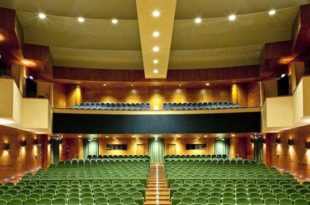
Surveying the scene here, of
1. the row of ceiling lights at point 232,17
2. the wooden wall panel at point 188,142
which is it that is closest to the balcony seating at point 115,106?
the wooden wall panel at point 188,142

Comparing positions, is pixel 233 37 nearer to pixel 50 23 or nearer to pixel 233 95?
pixel 233 95

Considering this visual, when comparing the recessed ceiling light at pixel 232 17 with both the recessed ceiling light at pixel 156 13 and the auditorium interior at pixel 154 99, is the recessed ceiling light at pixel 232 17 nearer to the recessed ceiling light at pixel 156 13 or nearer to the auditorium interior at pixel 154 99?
the auditorium interior at pixel 154 99

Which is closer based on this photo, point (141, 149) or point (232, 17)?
point (232, 17)

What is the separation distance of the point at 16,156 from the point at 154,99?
1221cm

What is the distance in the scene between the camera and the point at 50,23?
65.6 ft

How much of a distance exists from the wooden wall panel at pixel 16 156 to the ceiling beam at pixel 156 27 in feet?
27.5

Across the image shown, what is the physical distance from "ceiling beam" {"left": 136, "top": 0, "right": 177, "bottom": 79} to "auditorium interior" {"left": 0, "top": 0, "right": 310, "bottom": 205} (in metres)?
0.07

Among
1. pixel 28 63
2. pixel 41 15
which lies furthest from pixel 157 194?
pixel 28 63

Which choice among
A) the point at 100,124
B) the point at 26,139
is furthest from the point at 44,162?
the point at 100,124

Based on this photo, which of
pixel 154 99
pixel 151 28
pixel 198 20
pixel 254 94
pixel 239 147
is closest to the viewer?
pixel 151 28

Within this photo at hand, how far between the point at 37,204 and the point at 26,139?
14065 mm

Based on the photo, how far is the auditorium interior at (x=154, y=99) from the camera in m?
14.2

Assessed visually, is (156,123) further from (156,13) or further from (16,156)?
(156,13)

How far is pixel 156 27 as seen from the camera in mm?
15320
